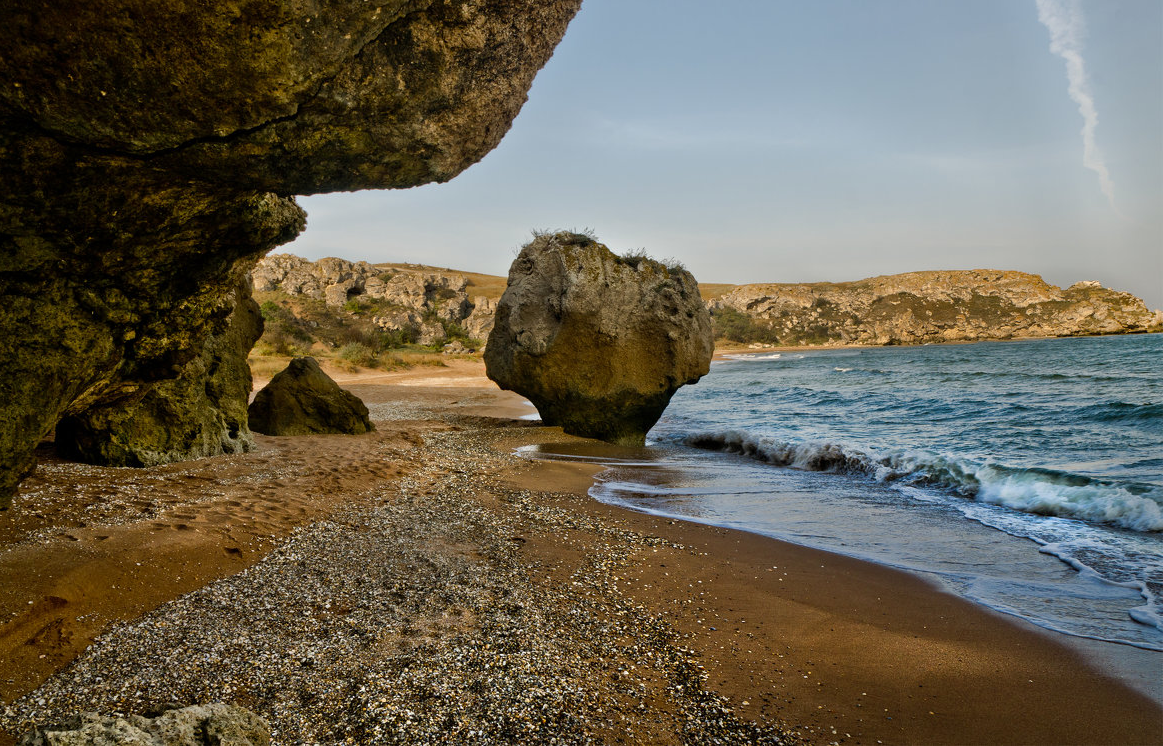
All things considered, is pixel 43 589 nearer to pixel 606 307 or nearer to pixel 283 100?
pixel 283 100

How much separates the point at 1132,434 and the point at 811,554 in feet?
36.0

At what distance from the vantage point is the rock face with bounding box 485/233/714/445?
12789 mm

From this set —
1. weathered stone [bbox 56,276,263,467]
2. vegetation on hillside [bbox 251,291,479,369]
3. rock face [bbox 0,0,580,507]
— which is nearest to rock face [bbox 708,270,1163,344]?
vegetation on hillside [bbox 251,291,479,369]

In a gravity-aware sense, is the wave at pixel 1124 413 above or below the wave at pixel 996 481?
above

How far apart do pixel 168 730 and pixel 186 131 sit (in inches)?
97.5

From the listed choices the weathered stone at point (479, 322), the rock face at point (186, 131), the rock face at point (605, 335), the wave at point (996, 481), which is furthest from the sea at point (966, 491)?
the weathered stone at point (479, 322)

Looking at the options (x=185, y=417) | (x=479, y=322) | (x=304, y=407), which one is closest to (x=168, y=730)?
(x=185, y=417)

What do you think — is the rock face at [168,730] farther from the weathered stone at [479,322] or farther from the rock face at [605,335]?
the weathered stone at [479,322]

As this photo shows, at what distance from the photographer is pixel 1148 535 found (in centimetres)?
649

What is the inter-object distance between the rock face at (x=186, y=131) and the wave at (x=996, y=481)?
8.23m

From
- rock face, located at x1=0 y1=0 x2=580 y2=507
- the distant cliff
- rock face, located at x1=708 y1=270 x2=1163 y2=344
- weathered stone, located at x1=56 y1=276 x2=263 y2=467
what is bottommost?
weathered stone, located at x1=56 y1=276 x2=263 y2=467

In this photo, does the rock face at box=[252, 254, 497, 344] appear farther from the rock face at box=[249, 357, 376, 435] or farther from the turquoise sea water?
the rock face at box=[249, 357, 376, 435]

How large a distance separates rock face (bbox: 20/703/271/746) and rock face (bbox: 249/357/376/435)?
352 inches

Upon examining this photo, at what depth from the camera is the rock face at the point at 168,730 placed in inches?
77.8
